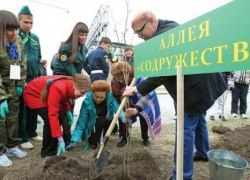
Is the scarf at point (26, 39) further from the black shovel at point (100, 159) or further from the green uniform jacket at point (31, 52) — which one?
the black shovel at point (100, 159)

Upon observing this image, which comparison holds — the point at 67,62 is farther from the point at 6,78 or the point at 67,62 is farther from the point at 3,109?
the point at 3,109

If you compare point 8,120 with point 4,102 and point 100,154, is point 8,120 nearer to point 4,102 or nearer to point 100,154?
point 4,102

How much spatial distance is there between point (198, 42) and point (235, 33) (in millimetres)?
216

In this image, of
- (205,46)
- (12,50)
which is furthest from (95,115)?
(205,46)

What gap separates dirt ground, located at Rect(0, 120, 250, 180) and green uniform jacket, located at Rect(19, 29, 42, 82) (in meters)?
0.98

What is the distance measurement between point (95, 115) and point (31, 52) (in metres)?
1.22

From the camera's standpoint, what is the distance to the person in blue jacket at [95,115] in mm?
3207

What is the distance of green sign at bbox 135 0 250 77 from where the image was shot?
104cm

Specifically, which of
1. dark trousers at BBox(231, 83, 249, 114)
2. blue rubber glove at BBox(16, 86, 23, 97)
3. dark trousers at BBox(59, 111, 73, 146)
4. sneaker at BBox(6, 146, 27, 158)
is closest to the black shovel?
dark trousers at BBox(59, 111, 73, 146)

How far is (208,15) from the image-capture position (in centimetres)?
122

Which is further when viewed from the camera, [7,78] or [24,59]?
[24,59]

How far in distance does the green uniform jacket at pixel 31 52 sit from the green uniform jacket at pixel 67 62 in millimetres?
318

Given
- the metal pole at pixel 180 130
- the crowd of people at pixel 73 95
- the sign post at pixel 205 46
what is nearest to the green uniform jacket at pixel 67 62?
the crowd of people at pixel 73 95

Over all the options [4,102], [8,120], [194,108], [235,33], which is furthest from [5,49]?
[235,33]
